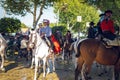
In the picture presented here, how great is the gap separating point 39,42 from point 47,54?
825 millimetres

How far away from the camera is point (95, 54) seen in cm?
1495

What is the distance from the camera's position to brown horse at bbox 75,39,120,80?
1486cm

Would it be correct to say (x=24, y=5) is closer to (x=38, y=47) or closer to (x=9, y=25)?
(x=9, y=25)

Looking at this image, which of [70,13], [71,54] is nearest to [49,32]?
[71,54]

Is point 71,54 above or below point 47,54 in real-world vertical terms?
below

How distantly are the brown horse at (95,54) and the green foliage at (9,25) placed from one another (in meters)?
17.4

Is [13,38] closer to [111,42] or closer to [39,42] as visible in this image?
[39,42]

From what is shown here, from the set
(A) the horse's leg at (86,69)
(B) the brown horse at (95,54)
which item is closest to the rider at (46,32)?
(A) the horse's leg at (86,69)

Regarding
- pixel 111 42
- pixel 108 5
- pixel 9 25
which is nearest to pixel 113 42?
pixel 111 42

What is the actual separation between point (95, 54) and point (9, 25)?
18122 millimetres

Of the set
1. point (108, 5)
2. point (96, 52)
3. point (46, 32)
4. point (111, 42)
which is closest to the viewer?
point (96, 52)

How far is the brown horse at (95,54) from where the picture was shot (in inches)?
585

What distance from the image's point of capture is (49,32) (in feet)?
59.1

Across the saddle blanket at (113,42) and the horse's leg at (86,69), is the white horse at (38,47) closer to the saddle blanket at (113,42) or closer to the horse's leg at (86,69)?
the horse's leg at (86,69)
